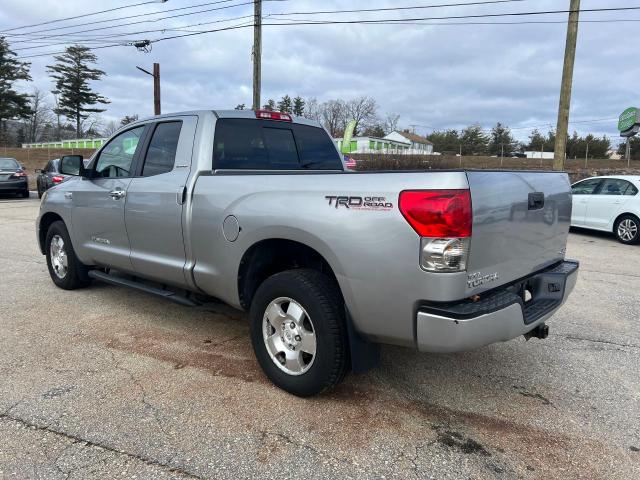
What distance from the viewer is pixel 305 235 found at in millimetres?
2936

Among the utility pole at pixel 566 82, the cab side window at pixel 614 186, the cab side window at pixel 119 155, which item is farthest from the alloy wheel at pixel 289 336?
the utility pole at pixel 566 82

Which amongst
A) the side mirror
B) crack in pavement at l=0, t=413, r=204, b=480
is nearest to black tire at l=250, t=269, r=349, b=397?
crack in pavement at l=0, t=413, r=204, b=480

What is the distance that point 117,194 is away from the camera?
14.6 feet

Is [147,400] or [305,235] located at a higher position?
[305,235]

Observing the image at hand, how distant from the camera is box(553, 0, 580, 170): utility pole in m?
12.9

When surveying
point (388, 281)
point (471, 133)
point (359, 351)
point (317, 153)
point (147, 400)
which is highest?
point (471, 133)

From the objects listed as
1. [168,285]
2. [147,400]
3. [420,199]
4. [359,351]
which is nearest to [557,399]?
[359,351]

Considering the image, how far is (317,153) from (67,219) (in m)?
2.82

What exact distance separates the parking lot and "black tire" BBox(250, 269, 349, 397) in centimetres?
15

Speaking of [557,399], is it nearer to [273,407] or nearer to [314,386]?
[314,386]

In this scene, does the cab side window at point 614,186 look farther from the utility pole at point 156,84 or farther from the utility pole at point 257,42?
the utility pole at point 156,84

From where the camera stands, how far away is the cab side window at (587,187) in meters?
11.4

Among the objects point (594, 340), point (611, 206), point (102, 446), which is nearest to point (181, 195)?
point (102, 446)

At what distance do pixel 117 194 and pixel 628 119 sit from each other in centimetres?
2713
